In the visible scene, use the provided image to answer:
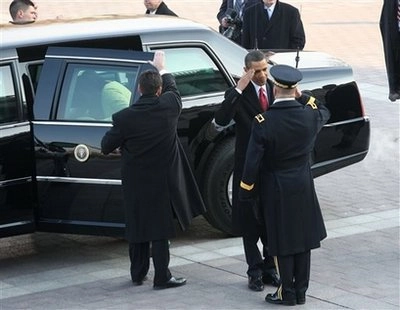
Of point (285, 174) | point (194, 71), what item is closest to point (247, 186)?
point (285, 174)

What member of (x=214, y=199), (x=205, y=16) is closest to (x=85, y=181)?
(x=214, y=199)

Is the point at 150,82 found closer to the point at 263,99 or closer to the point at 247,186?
the point at 263,99

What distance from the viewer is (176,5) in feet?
84.6

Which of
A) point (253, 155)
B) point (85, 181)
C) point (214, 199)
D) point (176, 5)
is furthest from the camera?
point (176, 5)

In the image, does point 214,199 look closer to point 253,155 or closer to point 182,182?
point 182,182

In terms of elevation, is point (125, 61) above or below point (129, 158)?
above

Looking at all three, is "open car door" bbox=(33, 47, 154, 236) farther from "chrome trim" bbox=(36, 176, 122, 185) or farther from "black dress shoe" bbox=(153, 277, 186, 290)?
"black dress shoe" bbox=(153, 277, 186, 290)

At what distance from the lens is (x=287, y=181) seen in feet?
23.4

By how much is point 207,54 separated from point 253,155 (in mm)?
2015

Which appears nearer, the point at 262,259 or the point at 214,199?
the point at 262,259

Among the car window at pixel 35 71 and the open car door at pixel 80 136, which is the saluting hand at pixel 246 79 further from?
the car window at pixel 35 71

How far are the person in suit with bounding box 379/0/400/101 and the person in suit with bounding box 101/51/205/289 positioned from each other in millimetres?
1606

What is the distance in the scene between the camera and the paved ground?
7.38 metres

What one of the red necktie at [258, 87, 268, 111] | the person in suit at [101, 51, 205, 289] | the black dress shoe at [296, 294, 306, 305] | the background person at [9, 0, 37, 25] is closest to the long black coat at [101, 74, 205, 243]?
the person in suit at [101, 51, 205, 289]
